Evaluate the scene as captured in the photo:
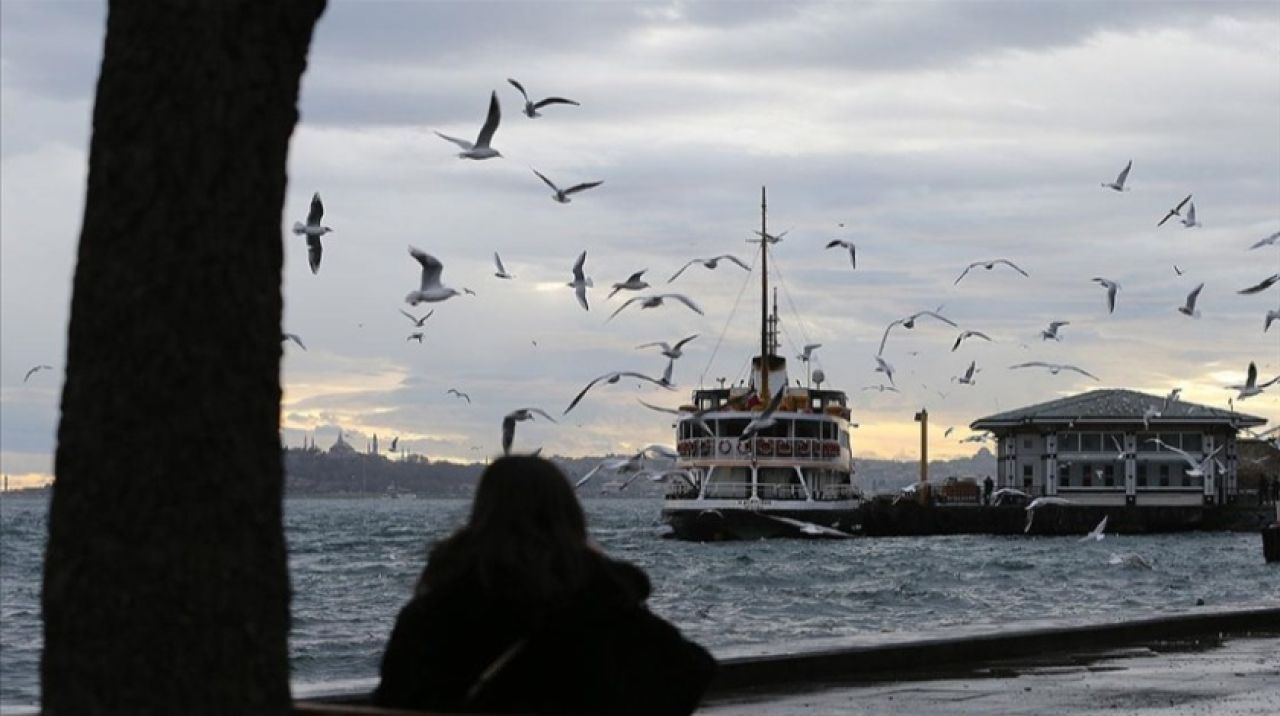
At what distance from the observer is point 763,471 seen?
8138 cm

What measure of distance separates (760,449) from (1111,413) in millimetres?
32545

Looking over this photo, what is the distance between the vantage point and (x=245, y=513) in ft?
13.2

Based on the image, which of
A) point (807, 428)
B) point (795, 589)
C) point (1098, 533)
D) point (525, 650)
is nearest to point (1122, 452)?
point (807, 428)

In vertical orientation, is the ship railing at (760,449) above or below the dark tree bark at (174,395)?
above

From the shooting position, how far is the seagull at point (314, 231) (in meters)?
19.7

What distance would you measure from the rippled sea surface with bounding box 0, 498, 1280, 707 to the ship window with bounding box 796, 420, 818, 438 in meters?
7.50

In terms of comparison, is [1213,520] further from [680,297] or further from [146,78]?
[146,78]

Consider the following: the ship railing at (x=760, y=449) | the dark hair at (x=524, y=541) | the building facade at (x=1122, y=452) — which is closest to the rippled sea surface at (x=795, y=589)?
the dark hair at (x=524, y=541)

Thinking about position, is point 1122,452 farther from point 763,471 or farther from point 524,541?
point 524,541

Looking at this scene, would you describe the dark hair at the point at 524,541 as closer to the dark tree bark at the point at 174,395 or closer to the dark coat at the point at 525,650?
the dark coat at the point at 525,650

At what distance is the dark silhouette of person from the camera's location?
171 inches

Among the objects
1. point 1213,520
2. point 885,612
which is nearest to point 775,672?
point 885,612

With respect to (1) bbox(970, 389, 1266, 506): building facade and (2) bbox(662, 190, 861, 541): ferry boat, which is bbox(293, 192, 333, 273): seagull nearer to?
(2) bbox(662, 190, 861, 541): ferry boat

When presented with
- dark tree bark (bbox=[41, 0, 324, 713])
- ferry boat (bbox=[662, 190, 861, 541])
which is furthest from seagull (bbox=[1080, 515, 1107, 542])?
dark tree bark (bbox=[41, 0, 324, 713])
